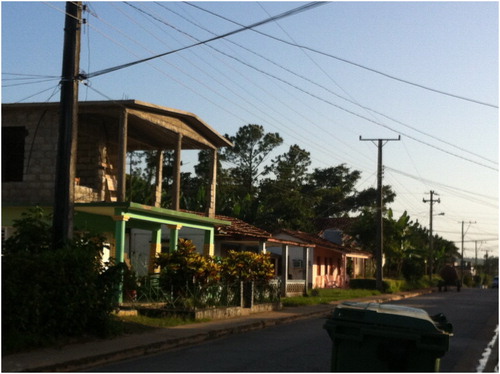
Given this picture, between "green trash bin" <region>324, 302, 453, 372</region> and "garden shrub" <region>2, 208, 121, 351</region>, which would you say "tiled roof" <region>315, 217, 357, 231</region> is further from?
"green trash bin" <region>324, 302, 453, 372</region>

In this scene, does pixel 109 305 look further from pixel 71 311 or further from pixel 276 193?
pixel 276 193

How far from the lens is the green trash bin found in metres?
10.1

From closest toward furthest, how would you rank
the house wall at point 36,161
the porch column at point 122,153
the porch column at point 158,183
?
the porch column at point 122,153
the house wall at point 36,161
the porch column at point 158,183

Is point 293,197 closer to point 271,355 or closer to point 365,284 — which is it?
point 365,284

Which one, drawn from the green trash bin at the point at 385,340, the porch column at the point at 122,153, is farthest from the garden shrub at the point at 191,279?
the green trash bin at the point at 385,340

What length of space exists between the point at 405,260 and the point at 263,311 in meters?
40.0

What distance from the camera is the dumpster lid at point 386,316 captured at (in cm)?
1019

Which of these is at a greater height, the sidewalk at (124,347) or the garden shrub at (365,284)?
the garden shrub at (365,284)

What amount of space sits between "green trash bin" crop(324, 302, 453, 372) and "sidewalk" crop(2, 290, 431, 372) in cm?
460

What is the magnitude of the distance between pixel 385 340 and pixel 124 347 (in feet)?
20.7

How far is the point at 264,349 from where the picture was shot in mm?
16250

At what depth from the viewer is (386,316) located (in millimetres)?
10359

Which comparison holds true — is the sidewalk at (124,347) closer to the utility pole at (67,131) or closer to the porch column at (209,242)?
the utility pole at (67,131)

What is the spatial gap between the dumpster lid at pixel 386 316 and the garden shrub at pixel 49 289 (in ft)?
20.1
